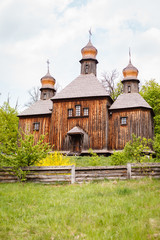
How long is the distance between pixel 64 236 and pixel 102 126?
17.4 m

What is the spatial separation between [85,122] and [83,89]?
328 centimetres

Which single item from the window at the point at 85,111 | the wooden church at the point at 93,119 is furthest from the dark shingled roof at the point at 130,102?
the window at the point at 85,111

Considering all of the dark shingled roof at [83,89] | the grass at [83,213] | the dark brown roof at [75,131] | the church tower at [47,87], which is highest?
the church tower at [47,87]

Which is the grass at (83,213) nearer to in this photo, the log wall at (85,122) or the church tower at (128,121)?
the log wall at (85,122)

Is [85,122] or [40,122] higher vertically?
[40,122]

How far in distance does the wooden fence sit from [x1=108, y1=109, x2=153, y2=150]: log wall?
11.6 m

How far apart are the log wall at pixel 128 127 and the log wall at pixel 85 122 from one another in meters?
0.99

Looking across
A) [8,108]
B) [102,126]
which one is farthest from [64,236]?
[8,108]

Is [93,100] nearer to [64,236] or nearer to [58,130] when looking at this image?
[58,130]

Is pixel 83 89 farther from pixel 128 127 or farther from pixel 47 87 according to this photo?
pixel 47 87

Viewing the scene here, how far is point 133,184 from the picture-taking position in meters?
9.43

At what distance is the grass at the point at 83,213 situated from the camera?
5211mm

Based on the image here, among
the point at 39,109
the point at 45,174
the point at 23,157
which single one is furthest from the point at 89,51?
the point at 45,174

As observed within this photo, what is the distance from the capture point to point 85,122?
2302cm
